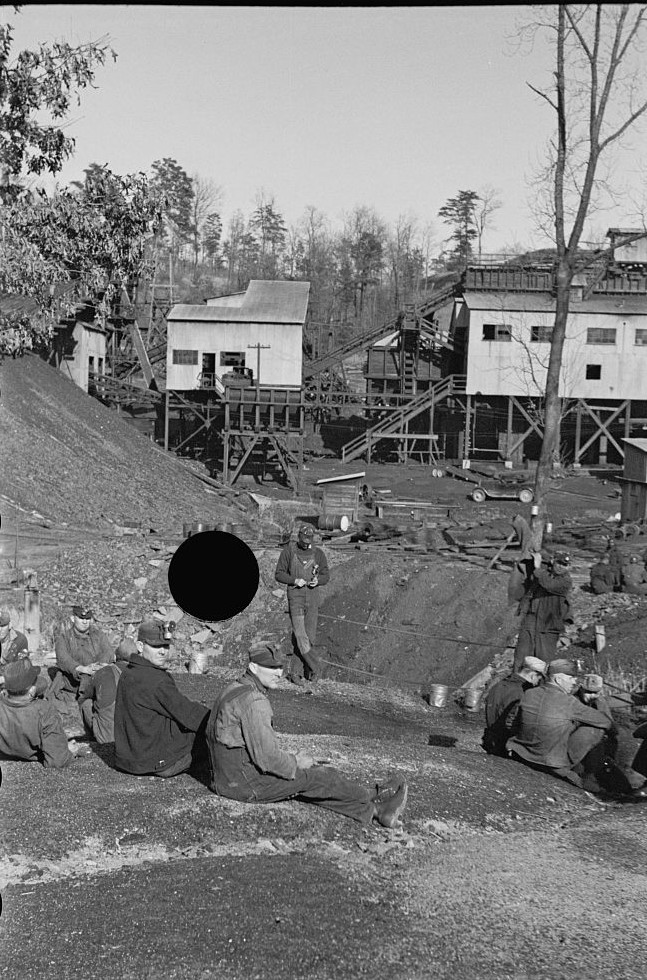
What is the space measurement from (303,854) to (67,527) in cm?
1265

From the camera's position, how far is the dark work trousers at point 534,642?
1048 cm

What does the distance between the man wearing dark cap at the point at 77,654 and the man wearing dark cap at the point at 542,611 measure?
15.0ft

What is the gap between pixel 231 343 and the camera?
114 ft

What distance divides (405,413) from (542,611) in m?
30.5

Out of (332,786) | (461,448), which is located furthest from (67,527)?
(461,448)

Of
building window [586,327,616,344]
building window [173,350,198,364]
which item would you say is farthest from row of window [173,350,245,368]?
building window [586,327,616,344]

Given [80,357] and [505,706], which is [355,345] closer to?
[80,357]

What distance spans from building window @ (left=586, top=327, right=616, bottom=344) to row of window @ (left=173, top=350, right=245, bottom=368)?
13.9 meters

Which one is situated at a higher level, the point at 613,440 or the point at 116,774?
the point at 613,440

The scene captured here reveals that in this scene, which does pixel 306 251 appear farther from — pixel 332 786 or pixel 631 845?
pixel 631 845

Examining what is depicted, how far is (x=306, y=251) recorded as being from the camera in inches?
254

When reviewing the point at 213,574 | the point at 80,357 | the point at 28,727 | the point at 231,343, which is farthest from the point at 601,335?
the point at 213,574

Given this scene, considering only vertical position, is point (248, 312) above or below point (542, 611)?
above

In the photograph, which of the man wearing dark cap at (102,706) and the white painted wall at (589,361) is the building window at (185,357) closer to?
the white painted wall at (589,361)
